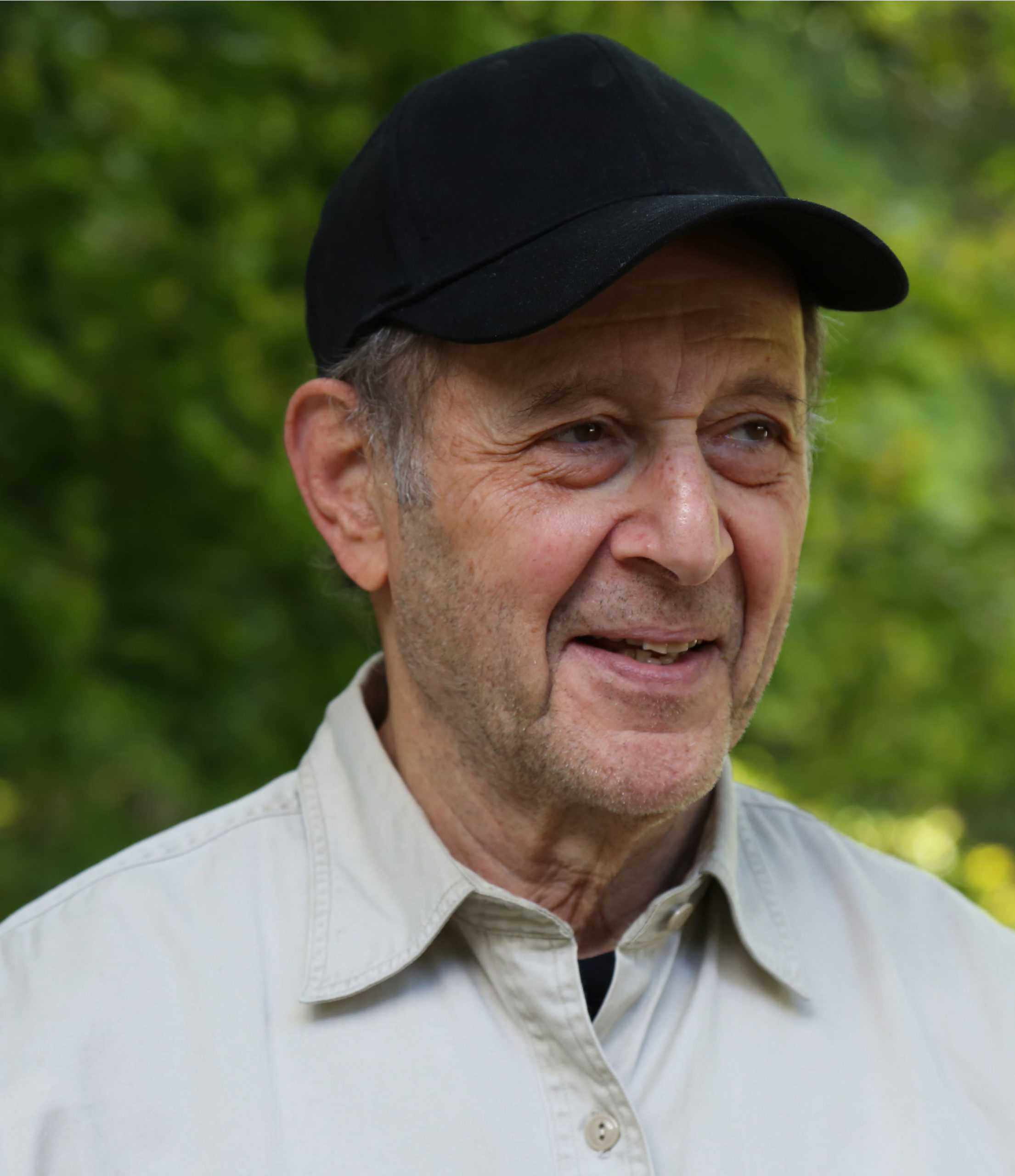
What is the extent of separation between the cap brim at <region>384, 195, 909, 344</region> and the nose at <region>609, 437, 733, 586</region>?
0.26 metres

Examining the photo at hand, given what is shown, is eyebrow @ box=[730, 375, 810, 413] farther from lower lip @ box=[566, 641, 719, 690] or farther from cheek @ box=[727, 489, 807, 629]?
lower lip @ box=[566, 641, 719, 690]

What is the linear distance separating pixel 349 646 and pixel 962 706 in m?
2.10

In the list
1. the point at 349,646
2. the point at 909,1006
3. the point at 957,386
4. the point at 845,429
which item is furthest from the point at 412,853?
the point at 957,386

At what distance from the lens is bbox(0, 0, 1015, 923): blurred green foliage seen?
275 cm

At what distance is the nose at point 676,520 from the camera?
1.62 m

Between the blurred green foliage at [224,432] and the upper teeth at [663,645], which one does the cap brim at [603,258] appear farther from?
the blurred green foliage at [224,432]

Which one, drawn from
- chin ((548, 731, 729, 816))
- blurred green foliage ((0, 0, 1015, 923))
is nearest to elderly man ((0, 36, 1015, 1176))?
chin ((548, 731, 729, 816))

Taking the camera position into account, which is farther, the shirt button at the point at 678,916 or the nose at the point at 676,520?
the shirt button at the point at 678,916

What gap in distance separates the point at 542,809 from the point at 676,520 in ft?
1.60

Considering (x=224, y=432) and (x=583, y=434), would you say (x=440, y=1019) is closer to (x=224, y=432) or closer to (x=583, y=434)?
(x=583, y=434)

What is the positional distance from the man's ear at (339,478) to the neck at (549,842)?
241 mm

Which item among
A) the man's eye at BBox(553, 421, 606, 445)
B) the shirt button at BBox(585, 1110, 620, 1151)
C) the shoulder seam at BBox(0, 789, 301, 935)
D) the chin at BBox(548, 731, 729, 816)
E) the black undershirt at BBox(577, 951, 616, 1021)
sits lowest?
the shirt button at BBox(585, 1110, 620, 1151)

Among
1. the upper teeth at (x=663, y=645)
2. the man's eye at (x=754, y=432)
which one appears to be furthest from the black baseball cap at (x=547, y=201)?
the upper teeth at (x=663, y=645)

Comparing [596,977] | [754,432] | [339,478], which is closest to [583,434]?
[754,432]
